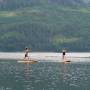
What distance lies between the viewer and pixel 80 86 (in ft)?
266

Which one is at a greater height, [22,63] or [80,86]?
[22,63]

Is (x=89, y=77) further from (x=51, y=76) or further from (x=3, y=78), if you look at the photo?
(x=3, y=78)

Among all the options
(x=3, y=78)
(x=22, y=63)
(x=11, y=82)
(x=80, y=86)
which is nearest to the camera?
(x=80, y=86)

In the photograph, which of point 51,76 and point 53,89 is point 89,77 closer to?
point 51,76

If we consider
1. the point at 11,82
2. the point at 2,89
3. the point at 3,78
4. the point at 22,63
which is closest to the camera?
the point at 2,89

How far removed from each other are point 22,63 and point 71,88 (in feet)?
235

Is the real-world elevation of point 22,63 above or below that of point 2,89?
above

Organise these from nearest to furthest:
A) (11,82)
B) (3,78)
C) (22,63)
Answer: (11,82), (3,78), (22,63)

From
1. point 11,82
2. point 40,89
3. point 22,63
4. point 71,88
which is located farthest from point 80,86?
point 22,63

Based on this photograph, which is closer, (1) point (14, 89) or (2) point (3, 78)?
Result: (1) point (14, 89)

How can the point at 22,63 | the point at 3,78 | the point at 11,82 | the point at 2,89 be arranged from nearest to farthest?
the point at 2,89, the point at 11,82, the point at 3,78, the point at 22,63

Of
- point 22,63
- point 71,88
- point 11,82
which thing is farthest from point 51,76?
point 22,63

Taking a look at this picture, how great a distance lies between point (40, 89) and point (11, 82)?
11.8 metres

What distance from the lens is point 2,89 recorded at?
75.7 meters
